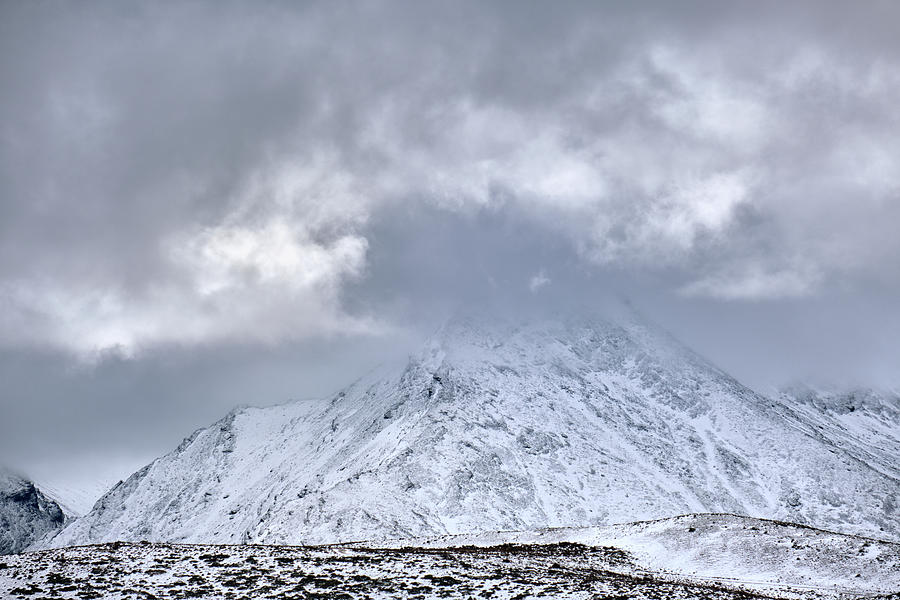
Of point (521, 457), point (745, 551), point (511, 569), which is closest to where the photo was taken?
point (511, 569)

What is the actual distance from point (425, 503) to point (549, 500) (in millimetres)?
23271

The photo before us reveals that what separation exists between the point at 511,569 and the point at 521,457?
9201cm

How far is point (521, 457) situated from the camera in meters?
123

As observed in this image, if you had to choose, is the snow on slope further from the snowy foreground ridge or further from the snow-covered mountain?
the snow-covered mountain

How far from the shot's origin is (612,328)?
196 metres

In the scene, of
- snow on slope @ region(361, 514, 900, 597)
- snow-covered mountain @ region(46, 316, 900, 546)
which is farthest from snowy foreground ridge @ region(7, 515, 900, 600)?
snow-covered mountain @ region(46, 316, 900, 546)

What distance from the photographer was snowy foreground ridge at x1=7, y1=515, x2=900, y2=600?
28.0 metres

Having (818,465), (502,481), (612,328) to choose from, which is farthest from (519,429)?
(612,328)

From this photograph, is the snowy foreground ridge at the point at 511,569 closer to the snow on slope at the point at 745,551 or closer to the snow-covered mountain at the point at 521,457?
the snow on slope at the point at 745,551

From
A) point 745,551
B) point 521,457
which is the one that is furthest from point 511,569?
point 521,457

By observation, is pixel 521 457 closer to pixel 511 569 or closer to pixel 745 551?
pixel 745 551

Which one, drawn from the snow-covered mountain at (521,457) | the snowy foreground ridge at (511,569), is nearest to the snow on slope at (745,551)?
the snowy foreground ridge at (511,569)

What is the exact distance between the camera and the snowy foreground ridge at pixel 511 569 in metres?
28.0

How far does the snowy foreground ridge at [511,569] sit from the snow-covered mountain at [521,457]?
2088 inches
